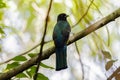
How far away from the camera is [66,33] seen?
1.48 metres

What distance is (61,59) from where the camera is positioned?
1394 mm

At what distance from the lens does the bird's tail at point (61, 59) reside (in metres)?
1.34

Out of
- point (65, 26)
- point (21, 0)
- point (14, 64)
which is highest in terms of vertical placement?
point (14, 64)

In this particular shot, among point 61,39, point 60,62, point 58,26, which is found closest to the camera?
point 60,62

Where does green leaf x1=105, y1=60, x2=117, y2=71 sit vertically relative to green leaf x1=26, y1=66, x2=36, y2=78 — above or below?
above

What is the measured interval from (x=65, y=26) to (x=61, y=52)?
8.4 inches

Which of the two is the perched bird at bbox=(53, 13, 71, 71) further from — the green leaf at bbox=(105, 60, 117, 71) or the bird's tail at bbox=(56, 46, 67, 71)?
the green leaf at bbox=(105, 60, 117, 71)

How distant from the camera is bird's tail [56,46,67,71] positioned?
4.41ft

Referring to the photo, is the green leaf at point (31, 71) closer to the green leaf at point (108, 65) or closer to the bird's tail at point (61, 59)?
the bird's tail at point (61, 59)

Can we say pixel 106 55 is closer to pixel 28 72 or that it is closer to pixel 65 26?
pixel 28 72

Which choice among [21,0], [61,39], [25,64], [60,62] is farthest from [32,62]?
[21,0]

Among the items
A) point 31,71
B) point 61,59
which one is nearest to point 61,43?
point 61,59

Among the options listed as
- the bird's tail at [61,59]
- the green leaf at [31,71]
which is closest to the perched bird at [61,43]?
the bird's tail at [61,59]

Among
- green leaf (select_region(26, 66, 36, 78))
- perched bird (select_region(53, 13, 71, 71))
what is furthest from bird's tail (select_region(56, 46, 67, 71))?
green leaf (select_region(26, 66, 36, 78))
